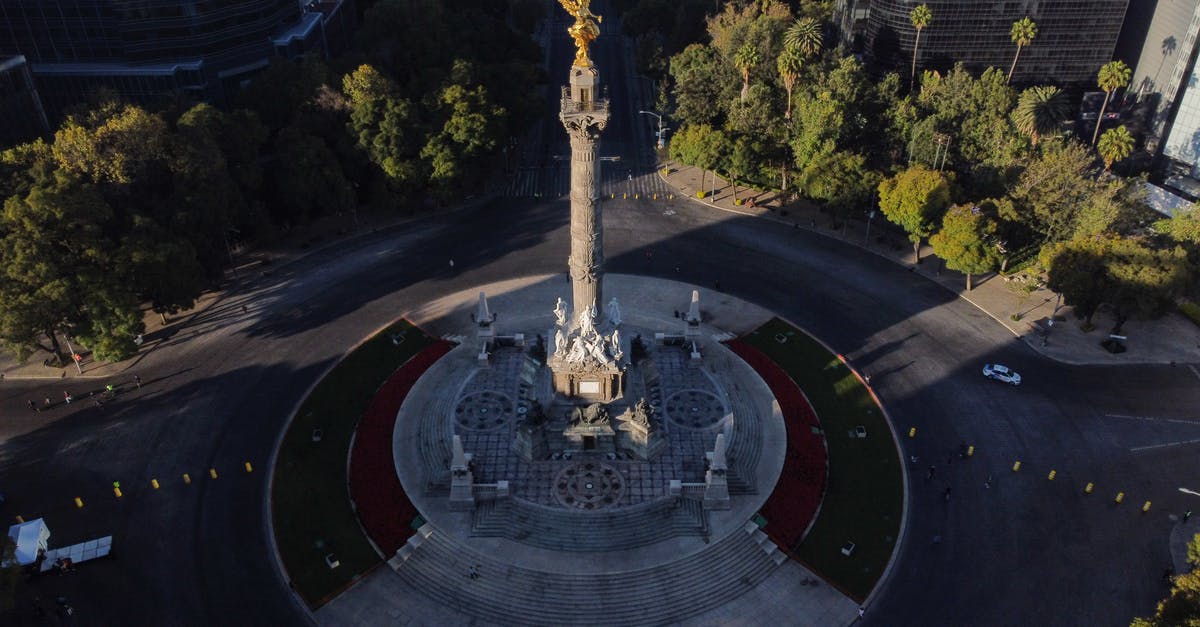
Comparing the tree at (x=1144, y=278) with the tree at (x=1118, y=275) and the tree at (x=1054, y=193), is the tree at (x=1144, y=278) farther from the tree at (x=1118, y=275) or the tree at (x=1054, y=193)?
the tree at (x=1054, y=193)

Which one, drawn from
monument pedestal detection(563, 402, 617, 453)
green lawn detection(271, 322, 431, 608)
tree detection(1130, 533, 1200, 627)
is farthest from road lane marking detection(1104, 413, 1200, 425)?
green lawn detection(271, 322, 431, 608)

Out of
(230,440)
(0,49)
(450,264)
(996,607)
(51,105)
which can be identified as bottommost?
(996,607)

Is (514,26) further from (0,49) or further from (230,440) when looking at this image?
(230,440)

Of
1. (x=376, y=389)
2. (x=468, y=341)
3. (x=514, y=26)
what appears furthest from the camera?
(x=514, y=26)

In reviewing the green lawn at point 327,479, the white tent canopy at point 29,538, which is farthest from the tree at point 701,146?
the white tent canopy at point 29,538

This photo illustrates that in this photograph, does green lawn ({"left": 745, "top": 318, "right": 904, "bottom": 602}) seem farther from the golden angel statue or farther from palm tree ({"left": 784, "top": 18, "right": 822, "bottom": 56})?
palm tree ({"left": 784, "top": 18, "right": 822, "bottom": 56})

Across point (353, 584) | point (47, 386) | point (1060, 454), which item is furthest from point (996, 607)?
point (47, 386)

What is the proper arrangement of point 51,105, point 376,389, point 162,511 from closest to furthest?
1. point 162,511
2. point 376,389
3. point 51,105
